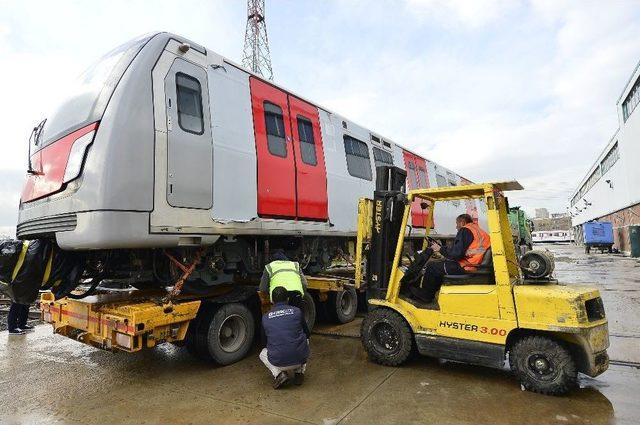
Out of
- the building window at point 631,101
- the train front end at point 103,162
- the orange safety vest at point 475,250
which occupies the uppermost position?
the building window at point 631,101

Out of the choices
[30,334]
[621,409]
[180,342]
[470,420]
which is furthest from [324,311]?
[30,334]

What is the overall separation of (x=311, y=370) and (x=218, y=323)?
1.23m

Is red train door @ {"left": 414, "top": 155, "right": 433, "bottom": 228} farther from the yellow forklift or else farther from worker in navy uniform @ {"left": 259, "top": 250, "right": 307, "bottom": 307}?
worker in navy uniform @ {"left": 259, "top": 250, "right": 307, "bottom": 307}

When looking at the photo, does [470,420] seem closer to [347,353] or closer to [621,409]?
[621,409]

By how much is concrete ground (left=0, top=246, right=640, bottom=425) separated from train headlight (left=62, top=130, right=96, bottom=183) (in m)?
2.26

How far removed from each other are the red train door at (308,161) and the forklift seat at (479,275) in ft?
7.54

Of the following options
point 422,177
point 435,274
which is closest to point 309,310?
point 435,274

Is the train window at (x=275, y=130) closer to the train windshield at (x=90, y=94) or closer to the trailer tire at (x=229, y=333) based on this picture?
the train windshield at (x=90, y=94)

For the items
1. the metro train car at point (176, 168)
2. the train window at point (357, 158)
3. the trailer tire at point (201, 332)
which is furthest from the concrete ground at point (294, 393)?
the train window at point (357, 158)

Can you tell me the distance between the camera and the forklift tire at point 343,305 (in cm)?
725

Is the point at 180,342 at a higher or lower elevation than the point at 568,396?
higher

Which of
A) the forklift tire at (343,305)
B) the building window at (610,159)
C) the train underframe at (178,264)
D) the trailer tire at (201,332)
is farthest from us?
the building window at (610,159)

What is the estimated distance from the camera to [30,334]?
6.99m

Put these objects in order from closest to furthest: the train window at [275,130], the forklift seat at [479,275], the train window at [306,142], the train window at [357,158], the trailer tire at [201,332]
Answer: the forklift seat at [479,275] < the trailer tire at [201,332] < the train window at [275,130] < the train window at [306,142] < the train window at [357,158]
